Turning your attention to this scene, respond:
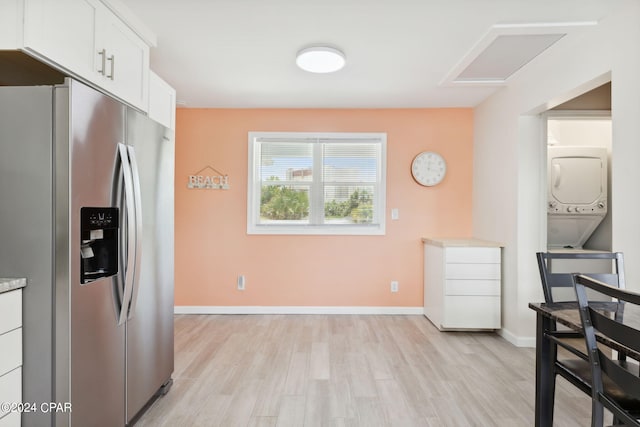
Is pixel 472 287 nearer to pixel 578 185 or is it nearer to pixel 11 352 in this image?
pixel 578 185

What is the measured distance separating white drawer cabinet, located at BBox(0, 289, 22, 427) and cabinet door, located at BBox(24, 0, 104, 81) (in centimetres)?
106

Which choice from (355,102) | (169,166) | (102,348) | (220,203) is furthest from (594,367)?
(220,203)

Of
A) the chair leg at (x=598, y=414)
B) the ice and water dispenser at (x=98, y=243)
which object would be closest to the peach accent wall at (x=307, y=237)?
the ice and water dispenser at (x=98, y=243)

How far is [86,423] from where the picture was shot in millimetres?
1558

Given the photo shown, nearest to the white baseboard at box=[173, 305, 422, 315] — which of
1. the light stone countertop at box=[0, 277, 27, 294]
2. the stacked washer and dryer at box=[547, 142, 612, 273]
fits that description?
the stacked washer and dryer at box=[547, 142, 612, 273]

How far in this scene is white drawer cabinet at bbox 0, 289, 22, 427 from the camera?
4.43 feet

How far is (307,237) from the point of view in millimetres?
4332

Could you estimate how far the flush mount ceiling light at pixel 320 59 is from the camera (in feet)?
8.80

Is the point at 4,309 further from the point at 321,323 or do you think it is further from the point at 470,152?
the point at 470,152

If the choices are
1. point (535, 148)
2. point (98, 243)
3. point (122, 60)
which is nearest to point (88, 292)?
point (98, 243)

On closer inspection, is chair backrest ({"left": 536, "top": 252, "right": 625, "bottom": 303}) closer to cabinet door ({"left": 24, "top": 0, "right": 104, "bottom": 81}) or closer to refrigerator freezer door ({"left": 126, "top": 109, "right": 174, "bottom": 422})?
refrigerator freezer door ({"left": 126, "top": 109, "right": 174, "bottom": 422})

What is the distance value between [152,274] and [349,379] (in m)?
1.54

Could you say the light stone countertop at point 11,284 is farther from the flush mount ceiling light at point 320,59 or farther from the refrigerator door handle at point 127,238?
the flush mount ceiling light at point 320,59

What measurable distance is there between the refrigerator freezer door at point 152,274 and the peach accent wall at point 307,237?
75.8 inches
